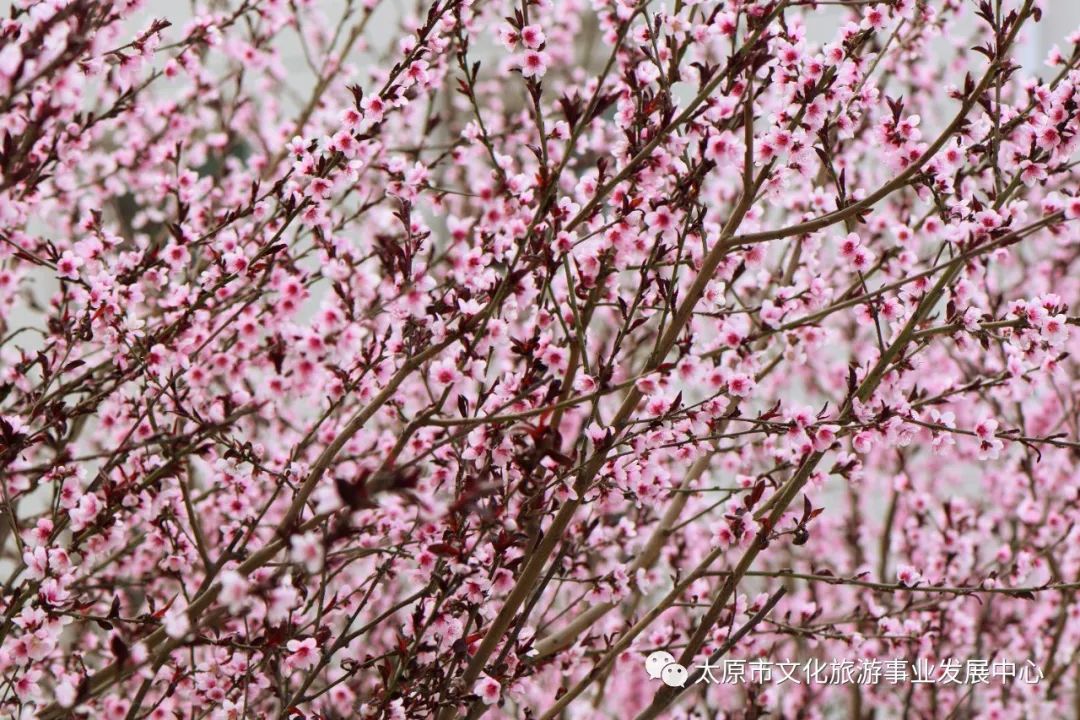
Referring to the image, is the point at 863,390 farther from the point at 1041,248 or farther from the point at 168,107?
the point at 1041,248

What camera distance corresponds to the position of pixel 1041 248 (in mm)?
6242

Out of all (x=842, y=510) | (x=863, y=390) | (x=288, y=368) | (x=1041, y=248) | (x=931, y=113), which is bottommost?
(x=863, y=390)

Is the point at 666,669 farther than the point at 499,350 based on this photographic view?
No

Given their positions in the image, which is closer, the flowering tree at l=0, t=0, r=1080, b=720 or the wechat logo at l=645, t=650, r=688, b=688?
the flowering tree at l=0, t=0, r=1080, b=720

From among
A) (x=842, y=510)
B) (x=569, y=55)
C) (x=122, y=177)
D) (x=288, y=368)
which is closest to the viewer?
(x=288, y=368)

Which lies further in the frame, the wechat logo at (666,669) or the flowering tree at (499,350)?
the wechat logo at (666,669)

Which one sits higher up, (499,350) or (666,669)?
(499,350)

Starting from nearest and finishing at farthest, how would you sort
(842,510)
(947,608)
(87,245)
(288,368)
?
(87,245) < (288,368) < (947,608) < (842,510)

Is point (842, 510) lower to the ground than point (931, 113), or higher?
lower

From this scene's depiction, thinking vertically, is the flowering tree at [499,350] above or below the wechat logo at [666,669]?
above

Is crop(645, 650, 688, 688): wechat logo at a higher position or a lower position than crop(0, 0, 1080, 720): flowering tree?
lower

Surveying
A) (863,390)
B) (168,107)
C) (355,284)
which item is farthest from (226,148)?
(863,390)

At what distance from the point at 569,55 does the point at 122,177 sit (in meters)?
2.71

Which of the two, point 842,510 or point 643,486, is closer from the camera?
point 643,486
